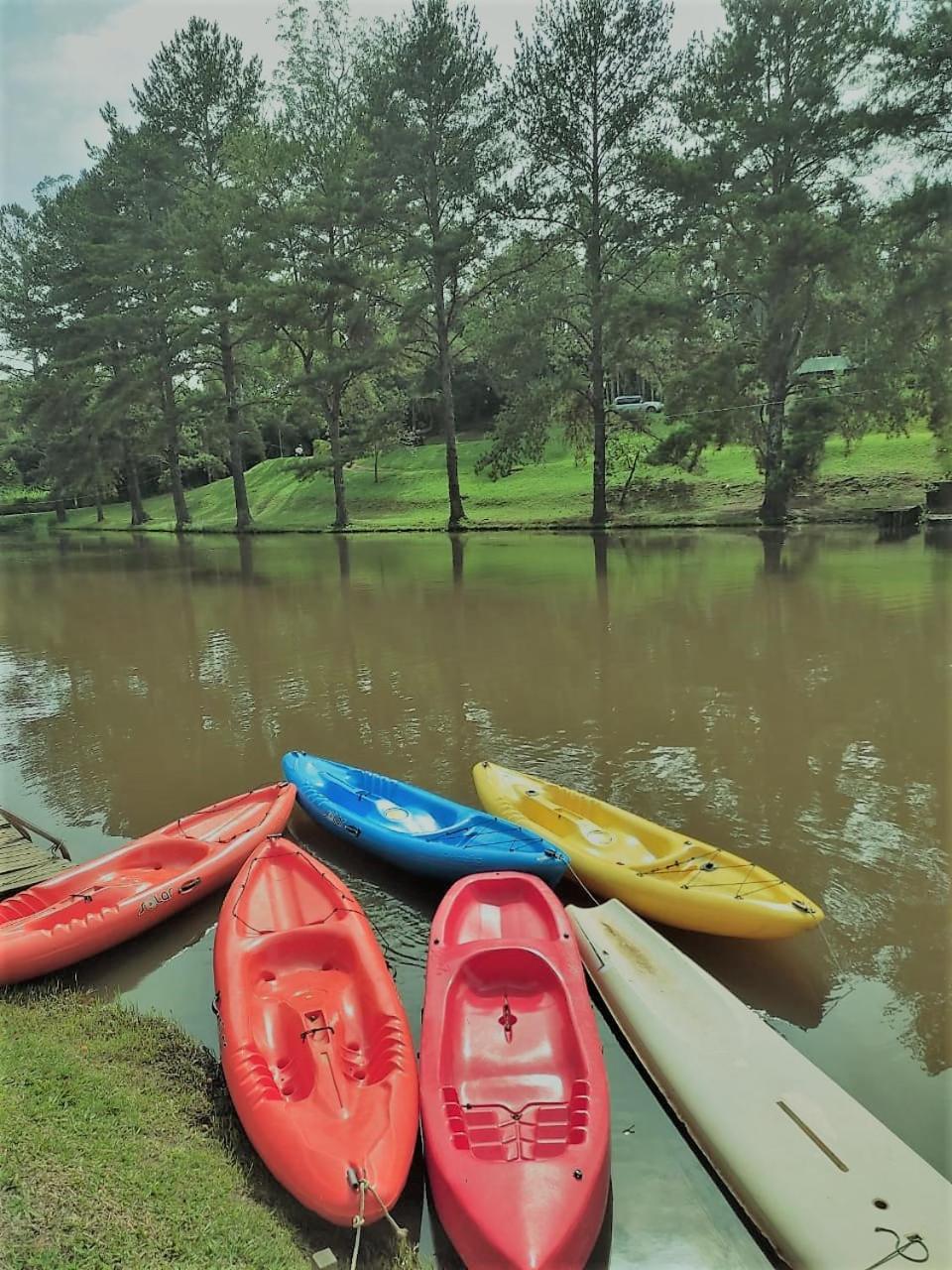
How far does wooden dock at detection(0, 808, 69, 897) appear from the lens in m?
5.92

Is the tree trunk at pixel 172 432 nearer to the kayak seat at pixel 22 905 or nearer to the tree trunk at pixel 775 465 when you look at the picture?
the tree trunk at pixel 775 465

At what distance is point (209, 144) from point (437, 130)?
33.0 feet

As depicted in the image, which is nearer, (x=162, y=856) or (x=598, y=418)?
(x=162, y=856)

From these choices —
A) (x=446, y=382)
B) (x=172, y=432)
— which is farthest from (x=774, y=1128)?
(x=172, y=432)

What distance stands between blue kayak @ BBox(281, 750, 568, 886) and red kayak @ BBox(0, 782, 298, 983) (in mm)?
409

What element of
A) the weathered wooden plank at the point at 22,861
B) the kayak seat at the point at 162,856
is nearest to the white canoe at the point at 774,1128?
the kayak seat at the point at 162,856

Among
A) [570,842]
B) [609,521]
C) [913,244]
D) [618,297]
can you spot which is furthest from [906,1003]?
[609,521]

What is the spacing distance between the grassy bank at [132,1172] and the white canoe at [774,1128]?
4.63 feet

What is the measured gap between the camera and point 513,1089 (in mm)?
3727

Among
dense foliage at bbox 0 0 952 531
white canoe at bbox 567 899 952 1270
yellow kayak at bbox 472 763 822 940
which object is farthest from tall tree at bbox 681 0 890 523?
white canoe at bbox 567 899 952 1270

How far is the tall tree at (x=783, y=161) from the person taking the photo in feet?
67.9

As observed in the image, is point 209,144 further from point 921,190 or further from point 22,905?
point 22,905

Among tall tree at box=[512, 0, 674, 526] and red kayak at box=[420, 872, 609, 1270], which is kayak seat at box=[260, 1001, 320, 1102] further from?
tall tree at box=[512, 0, 674, 526]

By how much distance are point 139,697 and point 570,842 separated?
7180mm
